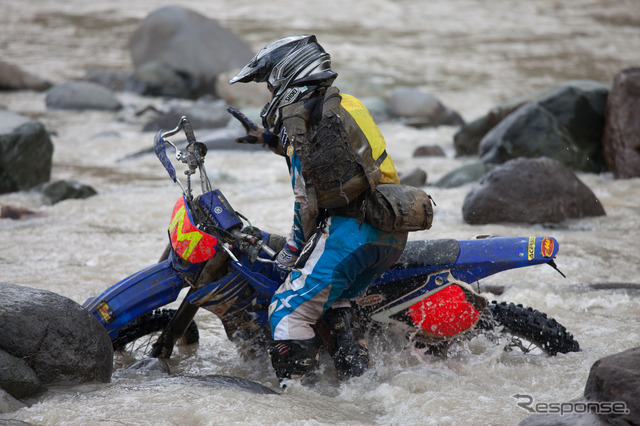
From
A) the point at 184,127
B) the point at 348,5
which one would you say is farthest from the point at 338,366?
the point at 348,5

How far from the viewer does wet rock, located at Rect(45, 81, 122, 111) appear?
1555 cm

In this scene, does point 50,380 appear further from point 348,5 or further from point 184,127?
point 348,5

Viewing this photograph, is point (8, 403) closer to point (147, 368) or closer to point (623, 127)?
point (147, 368)

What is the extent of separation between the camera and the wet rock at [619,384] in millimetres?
2721

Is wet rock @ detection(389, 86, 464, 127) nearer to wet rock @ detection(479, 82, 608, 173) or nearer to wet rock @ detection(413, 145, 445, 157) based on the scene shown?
wet rock @ detection(413, 145, 445, 157)

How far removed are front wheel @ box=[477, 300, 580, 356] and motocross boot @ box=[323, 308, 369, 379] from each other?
74 cm

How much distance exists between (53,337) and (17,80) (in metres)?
15.0

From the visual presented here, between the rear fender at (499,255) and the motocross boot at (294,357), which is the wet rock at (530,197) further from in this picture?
the motocross boot at (294,357)

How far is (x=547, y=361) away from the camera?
13.6ft

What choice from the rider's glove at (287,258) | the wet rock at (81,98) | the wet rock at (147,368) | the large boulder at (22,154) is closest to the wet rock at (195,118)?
the wet rock at (81,98)

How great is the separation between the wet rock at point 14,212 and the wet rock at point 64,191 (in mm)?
701

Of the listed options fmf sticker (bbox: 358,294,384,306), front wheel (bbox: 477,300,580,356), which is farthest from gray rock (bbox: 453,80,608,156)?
fmf sticker (bbox: 358,294,384,306)

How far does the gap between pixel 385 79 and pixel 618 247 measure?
40.2ft

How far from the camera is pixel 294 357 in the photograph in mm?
3719
